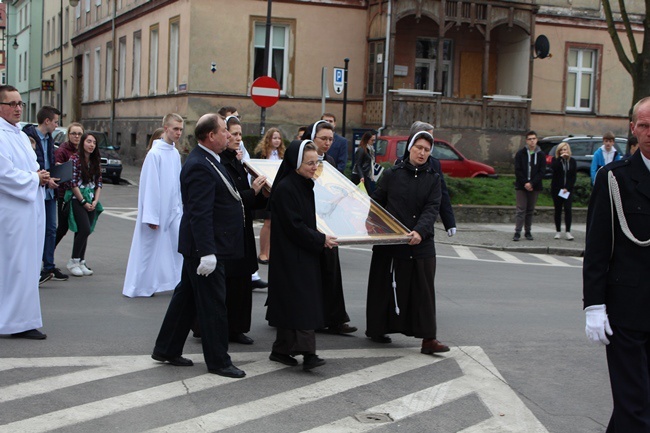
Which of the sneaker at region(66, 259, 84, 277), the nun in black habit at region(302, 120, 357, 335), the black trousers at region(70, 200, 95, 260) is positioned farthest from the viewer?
the sneaker at region(66, 259, 84, 277)

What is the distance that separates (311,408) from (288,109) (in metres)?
26.2

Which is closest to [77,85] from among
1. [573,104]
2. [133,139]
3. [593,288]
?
[133,139]

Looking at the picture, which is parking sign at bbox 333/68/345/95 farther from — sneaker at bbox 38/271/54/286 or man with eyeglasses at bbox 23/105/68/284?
sneaker at bbox 38/271/54/286

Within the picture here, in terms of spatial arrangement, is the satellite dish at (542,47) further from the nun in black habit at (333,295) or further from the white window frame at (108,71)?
the nun in black habit at (333,295)

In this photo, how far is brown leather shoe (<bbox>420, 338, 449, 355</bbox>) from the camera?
303 inches

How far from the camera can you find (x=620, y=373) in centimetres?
463

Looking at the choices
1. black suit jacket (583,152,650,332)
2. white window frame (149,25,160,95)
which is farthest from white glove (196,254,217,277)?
white window frame (149,25,160,95)

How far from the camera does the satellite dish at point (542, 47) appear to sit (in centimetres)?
3241

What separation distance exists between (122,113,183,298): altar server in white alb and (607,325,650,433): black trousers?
618 centimetres

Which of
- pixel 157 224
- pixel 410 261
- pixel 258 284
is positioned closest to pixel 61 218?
pixel 157 224

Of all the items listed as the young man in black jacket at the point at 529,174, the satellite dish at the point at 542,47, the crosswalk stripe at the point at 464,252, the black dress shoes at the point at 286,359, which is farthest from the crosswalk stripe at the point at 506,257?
the satellite dish at the point at 542,47

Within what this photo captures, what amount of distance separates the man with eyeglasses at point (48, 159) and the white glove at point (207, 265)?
365 centimetres

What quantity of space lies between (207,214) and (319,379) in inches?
60.1

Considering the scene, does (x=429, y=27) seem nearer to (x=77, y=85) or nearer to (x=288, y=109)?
(x=288, y=109)
